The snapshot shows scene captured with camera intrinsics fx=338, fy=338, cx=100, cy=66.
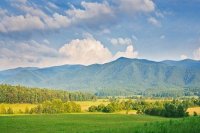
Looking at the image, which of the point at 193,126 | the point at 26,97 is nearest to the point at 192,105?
the point at 26,97

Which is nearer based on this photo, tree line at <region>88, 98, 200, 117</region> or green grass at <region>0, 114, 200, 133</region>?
green grass at <region>0, 114, 200, 133</region>

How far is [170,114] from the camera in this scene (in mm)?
115188

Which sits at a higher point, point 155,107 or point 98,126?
point 155,107

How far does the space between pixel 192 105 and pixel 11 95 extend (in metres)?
91.0

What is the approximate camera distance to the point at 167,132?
53.0 ft

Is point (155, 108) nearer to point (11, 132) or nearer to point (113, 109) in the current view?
point (113, 109)

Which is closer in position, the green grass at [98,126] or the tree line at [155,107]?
the green grass at [98,126]

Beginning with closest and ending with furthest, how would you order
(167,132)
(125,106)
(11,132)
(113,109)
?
1. (167,132)
2. (11,132)
3. (113,109)
4. (125,106)

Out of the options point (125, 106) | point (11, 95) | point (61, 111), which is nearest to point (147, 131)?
point (61, 111)

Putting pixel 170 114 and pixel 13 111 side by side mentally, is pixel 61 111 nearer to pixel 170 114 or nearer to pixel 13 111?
pixel 13 111

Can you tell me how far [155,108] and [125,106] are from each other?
110 ft

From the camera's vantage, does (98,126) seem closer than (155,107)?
Yes

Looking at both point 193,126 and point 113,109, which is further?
point 113,109

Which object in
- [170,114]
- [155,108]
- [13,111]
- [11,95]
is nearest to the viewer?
[170,114]
